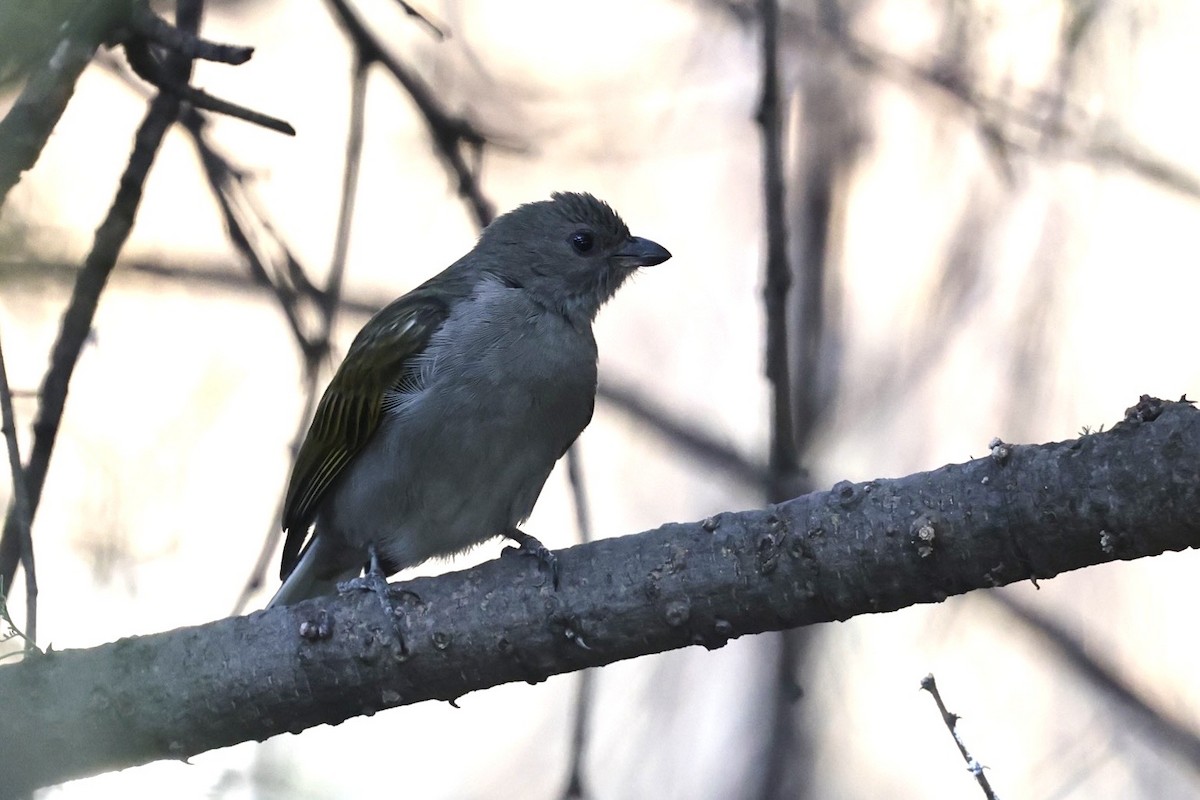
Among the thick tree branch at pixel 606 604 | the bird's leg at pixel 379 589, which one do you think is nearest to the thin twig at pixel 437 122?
the bird's leg at pixel 379 589

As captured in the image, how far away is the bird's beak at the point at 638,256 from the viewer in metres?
4.80

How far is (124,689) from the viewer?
303 cm

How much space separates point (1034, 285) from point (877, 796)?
1895 millimetres

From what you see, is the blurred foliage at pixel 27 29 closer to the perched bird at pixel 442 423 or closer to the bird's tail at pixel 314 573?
the perched bird at pixel 442 423

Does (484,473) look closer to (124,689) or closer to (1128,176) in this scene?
(124,689)

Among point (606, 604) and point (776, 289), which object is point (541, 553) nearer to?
point (606, 604)

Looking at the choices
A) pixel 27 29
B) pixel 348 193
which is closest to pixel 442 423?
pixel 348 193

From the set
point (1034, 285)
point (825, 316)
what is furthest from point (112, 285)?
point (1034, 285)

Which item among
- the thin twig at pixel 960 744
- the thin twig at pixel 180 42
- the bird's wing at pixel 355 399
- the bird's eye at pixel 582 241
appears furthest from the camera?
the bird's eye at pixel 582 241

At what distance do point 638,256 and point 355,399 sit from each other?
113 cm

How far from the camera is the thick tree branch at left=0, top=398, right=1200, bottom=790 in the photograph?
8.20 feet

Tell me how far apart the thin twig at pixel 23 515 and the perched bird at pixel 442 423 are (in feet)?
3.47

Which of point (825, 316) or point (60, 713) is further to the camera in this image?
point (825, 316)

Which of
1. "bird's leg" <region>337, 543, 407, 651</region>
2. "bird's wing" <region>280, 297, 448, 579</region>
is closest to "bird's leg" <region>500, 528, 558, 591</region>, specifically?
"bird's leg" <region>337, 543, 407, 651</region>
